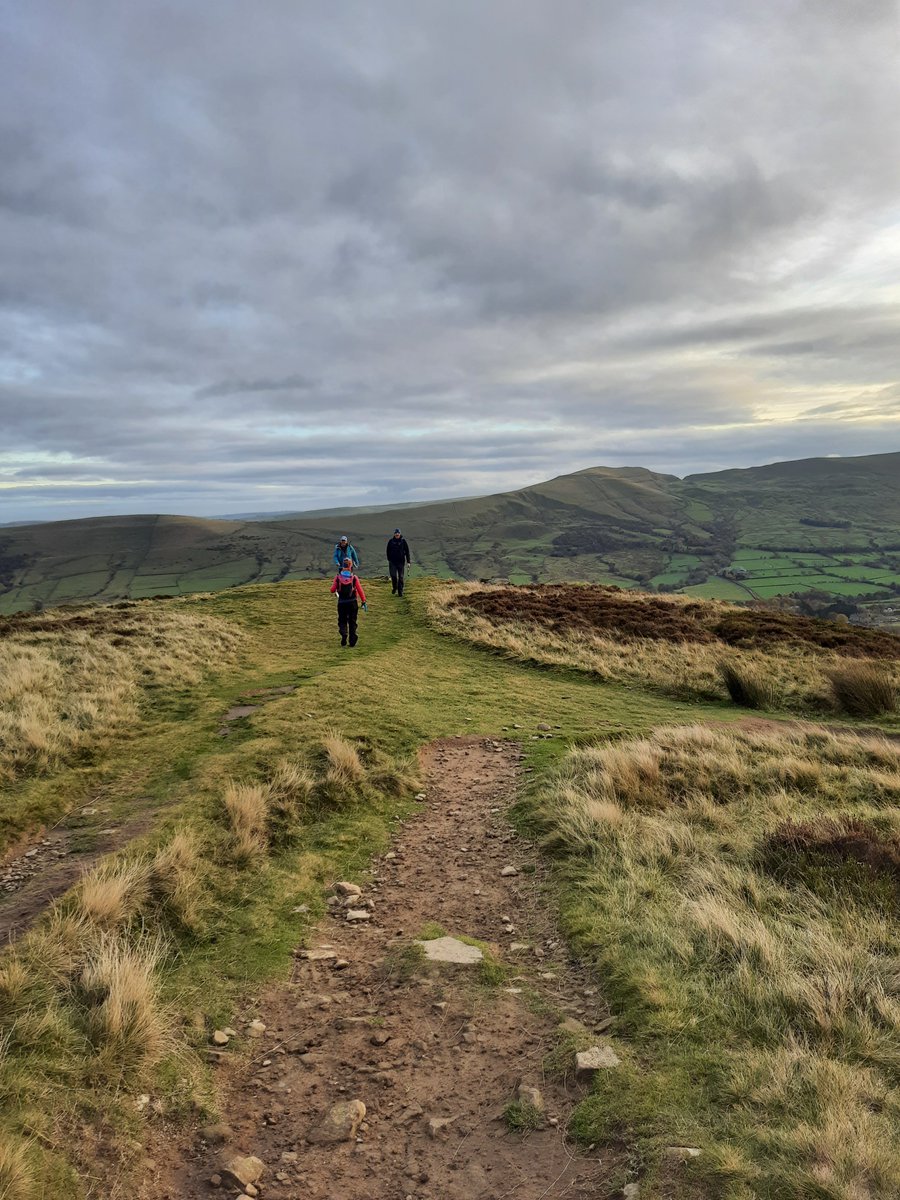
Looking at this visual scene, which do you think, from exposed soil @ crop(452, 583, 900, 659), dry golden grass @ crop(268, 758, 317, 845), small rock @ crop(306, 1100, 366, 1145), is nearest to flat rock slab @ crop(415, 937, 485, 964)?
small rock @ crop(306, 1100, 366, 1145)

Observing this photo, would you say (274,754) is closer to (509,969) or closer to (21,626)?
(509,969)

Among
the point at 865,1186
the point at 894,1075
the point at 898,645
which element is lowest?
the point at 898,645

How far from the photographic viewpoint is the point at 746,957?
209 inches

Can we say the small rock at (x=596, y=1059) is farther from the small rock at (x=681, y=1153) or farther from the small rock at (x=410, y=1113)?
the small rock at (x=410, y=1113)

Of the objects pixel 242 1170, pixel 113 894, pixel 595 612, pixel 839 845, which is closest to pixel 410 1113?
pixel 242 1170

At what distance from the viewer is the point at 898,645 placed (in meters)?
25.9

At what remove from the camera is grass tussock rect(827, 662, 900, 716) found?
17578 mm

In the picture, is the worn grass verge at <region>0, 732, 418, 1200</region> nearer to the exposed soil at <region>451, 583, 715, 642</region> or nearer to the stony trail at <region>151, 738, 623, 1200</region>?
the stony trail at <region>151, 738, 623, 1200</region>

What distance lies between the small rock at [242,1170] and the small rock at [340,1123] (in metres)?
0.37

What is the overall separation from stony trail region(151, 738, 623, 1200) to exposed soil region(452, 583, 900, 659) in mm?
19427

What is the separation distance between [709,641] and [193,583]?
385ft

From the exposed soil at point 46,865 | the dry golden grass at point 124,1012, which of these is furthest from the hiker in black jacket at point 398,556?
the dry golden grass at point 124,1012

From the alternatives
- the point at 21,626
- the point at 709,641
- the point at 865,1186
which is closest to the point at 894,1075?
the point at 865,1186

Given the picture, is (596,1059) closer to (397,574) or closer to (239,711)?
(239,711)
